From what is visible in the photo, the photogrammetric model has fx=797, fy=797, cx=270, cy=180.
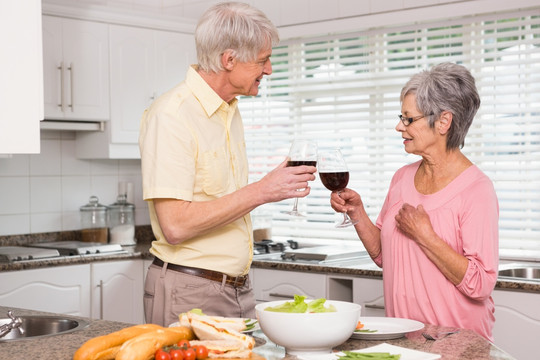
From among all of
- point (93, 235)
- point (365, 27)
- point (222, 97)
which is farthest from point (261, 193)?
point (93, 235)

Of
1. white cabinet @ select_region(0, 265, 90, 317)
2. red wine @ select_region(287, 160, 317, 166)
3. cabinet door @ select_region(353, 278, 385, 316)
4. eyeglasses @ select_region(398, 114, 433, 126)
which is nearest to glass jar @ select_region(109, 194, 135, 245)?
white cabinet @ select_region(0, 265, 90, 317)

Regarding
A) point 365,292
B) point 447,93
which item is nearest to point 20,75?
point 447,93

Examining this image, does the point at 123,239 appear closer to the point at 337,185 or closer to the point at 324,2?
the point at 324,2

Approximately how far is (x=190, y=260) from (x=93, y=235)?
2.34 meters

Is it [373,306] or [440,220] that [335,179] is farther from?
[373,306]

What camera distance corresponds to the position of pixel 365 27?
422cm

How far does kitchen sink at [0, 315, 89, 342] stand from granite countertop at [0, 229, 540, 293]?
1566 millimetres

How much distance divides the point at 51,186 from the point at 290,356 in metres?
3.14

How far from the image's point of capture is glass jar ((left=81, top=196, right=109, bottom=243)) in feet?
14.9

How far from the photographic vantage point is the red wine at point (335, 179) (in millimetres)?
2182

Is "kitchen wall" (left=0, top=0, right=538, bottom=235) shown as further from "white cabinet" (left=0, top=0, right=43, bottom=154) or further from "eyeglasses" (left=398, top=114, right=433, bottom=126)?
"white cabinet" (left=0, top=0, right=43, bottom=154)

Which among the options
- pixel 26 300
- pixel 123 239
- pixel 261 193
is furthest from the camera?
pixel 123 239

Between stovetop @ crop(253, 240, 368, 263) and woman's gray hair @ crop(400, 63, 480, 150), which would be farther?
stovetop @ crop(253, 240, 368, 263)

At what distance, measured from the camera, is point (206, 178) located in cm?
233
